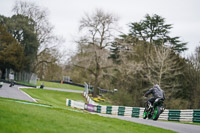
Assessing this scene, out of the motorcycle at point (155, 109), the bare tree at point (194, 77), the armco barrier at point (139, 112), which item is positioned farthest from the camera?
the bare tree at point (194, 77)

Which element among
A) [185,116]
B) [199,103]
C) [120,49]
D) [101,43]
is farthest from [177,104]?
[185,116]

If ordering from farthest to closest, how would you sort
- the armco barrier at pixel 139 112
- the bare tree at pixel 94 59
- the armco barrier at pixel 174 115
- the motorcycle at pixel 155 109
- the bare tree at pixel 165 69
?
the bare tree at pixel 94 59, the bare tree at pixel 165 69, the armco barrier at pixel 174 115, the armco barrier at pixel 139 112, the motorcycle at pixel 155 109

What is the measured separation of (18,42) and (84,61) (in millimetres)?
17878

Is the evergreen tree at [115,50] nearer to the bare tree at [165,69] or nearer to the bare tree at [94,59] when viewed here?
the bare tree at [94,59]

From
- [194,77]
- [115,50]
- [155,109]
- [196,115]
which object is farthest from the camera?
[115,50]

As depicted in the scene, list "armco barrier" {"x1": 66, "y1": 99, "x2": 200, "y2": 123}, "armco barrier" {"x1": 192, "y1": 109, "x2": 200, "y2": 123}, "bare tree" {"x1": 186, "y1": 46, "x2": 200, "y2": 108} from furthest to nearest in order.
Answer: "bare tree" {"x1": 186, "y1": 46, "x2": 200, "y2": 108}
"armco barrier" {"x1": 66, "y1": 99, "x2": 200, "y2": 123}
"armco barrier" {"x1": 192, "y1": 109, "x2": 200, "y2": 123}

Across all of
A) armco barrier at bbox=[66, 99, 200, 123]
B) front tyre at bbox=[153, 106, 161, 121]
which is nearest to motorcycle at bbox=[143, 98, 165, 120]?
front tyre at bbox=[153, 106, 161, 121]

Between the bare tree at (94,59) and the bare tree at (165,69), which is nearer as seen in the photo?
the bare tree at (165,69)

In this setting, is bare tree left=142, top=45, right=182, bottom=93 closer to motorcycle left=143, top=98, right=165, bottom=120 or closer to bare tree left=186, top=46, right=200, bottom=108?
bare tree left=186, top=46, right=200, bottom=108

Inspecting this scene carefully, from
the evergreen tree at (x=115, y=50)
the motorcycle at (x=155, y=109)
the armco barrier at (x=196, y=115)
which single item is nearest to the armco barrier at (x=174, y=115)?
the armco barrier at (x=196, y=115)

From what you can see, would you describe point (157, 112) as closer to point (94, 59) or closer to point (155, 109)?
point (155, 109)

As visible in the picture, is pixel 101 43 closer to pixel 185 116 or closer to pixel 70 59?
pixel 70 59

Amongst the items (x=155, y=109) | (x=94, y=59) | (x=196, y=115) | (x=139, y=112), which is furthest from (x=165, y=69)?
(x=155, y=109)

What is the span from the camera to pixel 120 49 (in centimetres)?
4584
